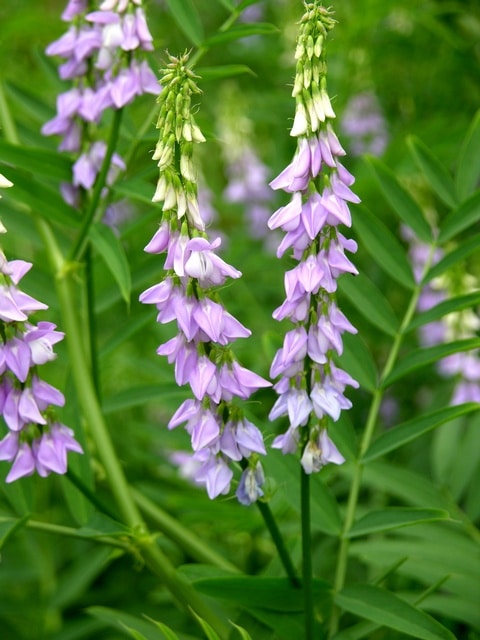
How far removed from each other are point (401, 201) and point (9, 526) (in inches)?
30.0

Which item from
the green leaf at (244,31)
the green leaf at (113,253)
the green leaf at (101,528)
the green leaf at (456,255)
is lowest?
the green leaf at (101,528)

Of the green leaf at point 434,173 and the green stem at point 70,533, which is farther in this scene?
the green leaf at point 434,173

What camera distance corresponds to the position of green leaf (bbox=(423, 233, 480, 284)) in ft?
4.30

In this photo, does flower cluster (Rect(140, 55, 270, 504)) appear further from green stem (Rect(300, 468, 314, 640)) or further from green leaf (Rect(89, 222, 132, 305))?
green leaf (Rect(89, 222, 132, 305))

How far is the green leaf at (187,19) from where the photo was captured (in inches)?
57.4

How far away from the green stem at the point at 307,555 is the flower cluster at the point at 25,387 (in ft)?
0.83

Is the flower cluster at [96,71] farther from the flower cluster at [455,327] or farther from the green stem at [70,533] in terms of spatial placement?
the flower cluster at [455,327]

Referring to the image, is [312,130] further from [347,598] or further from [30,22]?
[30,22]

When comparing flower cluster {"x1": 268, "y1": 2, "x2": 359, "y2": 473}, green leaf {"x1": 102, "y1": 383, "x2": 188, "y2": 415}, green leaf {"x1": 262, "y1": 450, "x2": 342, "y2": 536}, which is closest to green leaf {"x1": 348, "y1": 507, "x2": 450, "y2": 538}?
green leaf {"x1": 262, "y1": 450, "x2": 342, "y2": 536}

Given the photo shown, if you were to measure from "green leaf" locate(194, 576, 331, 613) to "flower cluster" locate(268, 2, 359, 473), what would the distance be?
0.64ft

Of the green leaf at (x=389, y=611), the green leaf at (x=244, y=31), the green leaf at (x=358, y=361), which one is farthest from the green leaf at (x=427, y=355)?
the green leaf at (x=244, y=31)

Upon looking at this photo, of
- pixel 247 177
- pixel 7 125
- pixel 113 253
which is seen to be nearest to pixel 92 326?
pixel 113 253

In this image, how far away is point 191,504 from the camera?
1485 millimetres

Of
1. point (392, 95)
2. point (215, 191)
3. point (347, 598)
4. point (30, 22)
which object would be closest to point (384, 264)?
point (347, 598)
